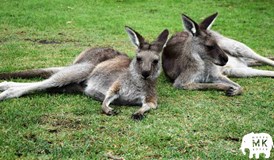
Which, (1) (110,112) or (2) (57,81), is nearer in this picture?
(1) (110,112)

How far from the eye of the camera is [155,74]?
6.09m

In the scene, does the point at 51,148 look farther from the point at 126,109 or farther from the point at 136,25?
the point at 136,25

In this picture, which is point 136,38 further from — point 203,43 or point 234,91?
point 234,91

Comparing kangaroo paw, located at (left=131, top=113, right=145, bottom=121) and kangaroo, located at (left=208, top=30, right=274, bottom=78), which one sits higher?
kangaroo paw, located at (left=131, top=113, right=145, bottom=121)

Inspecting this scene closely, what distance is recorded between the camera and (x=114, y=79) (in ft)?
20.4

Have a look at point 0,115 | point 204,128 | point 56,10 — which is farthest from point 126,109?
point 56,10

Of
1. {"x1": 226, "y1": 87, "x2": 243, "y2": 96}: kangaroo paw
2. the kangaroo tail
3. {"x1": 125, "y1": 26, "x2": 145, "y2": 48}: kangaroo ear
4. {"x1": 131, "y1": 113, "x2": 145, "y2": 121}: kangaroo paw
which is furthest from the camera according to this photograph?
the kangaroo tail

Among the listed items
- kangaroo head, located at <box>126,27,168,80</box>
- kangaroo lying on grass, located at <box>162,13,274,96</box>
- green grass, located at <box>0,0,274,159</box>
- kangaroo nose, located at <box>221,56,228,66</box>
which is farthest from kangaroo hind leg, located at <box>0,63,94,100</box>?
kangaroo nose, located at <box>221,56,228,66</box>

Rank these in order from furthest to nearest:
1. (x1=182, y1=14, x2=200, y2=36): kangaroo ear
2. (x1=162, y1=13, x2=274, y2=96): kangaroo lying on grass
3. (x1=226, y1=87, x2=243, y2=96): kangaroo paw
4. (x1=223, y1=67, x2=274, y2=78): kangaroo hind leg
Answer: (x1=223, y1=67, x2=274, y2=78): kangaroo hind leg, (x1=182, y1=14, x2=200, y2=36): kangaroo ear, (x1=162, y1=13, x2=274, y2=96): kangaroo lying on grass, (x1=226, y1=87, x2=243, y2=96): kangaroo paw

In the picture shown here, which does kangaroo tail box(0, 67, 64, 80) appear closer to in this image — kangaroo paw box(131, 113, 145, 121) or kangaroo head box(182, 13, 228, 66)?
kangaroo paw box(131, 113, 145, 121)

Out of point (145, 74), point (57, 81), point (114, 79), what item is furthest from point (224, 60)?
point (57, 81)

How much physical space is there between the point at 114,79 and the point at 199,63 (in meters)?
1.65

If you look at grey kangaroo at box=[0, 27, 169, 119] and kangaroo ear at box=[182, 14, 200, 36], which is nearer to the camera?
grey kangaroo at box=[0, 27, 169, 119]

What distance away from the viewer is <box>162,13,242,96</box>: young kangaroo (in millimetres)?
6953
